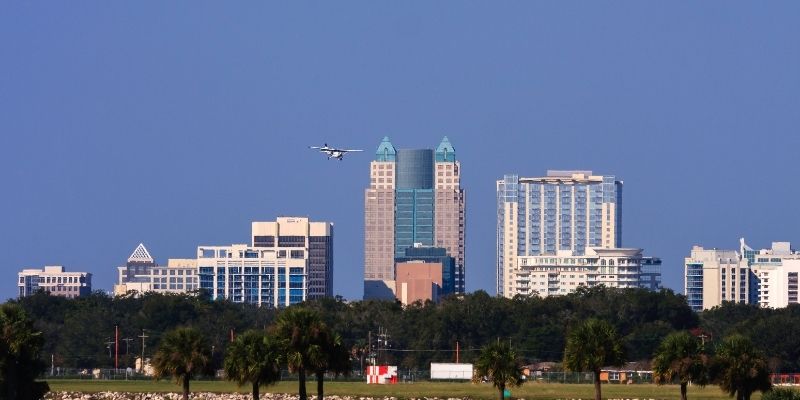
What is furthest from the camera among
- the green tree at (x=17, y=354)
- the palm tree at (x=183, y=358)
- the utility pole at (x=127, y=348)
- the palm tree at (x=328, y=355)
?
the utility pole at (x=127, y=348)

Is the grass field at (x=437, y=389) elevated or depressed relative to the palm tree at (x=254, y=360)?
depressed

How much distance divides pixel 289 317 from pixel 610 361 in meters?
15.3

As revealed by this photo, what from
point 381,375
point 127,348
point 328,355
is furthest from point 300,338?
point 127,348

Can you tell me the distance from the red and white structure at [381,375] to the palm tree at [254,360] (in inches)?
2222

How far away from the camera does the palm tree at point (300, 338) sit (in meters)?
77.9

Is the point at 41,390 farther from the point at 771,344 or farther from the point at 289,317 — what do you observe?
the point at 771,344

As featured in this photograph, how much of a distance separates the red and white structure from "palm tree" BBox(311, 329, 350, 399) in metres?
58.0

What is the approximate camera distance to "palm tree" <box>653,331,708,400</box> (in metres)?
85.3

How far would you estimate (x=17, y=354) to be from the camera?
8538 cm

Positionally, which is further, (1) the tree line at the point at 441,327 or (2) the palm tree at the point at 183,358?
(1) the tree line at the point at 441,327

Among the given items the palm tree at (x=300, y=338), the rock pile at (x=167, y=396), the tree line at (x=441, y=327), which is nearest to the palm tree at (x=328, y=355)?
the palm tree at (x=300, y=338)

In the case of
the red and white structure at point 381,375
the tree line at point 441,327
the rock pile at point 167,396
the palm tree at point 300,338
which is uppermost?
the palm tree at point 300,338

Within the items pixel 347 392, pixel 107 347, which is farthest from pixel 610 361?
pixel 107 347

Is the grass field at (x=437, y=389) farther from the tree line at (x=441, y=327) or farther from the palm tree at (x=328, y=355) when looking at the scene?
the tree line at (x=441, y=327)
